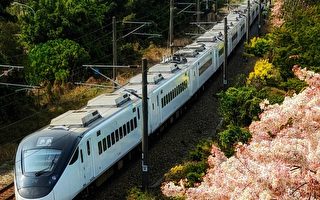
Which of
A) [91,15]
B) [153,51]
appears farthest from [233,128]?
[153,51]

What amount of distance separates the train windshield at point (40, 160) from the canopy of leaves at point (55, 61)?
15.2m

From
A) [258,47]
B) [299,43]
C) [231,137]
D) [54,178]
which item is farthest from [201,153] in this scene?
[258,47]

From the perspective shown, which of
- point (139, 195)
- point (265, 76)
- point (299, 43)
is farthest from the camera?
point (265, 76)

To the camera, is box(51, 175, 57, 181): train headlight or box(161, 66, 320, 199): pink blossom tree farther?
box(51, 175, 57, 181): train headlight

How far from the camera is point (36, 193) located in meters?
11.2

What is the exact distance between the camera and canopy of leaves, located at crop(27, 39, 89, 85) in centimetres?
2705

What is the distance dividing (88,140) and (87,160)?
539mm

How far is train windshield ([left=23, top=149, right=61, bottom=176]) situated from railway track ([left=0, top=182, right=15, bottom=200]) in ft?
8.02

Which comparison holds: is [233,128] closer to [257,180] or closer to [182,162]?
[182,162]

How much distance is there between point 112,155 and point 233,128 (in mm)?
3901

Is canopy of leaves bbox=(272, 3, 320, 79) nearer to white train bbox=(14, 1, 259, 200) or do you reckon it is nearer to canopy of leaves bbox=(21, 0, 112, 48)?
white train bbox=(14, 1, 259, 200)

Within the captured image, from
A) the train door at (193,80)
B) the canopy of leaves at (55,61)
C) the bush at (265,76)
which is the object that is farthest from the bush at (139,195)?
the canopy of leaves at (55,61)

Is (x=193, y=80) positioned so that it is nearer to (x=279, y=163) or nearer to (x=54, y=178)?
(x=54, y=178)

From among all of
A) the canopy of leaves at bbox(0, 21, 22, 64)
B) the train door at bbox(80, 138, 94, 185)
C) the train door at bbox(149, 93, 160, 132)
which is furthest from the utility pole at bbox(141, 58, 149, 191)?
the canopy of leaves at bbox(0, 21, 22, 64)
